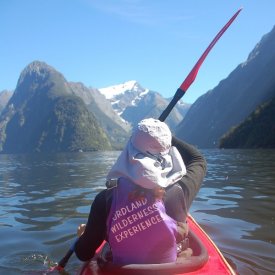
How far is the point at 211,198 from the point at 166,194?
10873 mm

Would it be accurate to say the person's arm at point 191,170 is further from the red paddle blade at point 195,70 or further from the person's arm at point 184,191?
the red paddle blade at point 195,70

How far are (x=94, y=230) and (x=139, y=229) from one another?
0.61 metres

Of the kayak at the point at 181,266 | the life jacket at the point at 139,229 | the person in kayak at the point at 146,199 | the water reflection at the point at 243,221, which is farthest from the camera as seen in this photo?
the water reflection at the point at 243,221

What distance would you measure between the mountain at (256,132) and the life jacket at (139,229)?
85157mm

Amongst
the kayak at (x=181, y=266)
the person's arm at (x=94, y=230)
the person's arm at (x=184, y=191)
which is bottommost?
the kayak at (x=181, y=266)

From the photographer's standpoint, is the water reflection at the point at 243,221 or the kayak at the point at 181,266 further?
the water reflection at the point at 243,221

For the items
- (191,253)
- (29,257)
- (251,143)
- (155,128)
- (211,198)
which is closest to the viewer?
(155,128)

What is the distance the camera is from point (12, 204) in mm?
15078

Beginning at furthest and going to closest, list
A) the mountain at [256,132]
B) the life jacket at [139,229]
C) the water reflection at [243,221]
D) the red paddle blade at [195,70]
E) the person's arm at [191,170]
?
the mountain at [256,132], the red paddle blade at [195,70], the water reflection at [243,221], the person's arm at [191,170], the life jacket at [139,229]

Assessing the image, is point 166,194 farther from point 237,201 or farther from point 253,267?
point 237,201

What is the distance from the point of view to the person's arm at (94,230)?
14.2 feet

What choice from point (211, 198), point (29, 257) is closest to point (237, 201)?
point (211, 198)

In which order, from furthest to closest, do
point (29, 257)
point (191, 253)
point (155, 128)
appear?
point (29, 257) → point (191, 253) → point (155, 128)

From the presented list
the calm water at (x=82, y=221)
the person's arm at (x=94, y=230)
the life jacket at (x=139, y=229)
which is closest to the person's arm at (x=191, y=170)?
the life jacket at (x=139, y=229)
